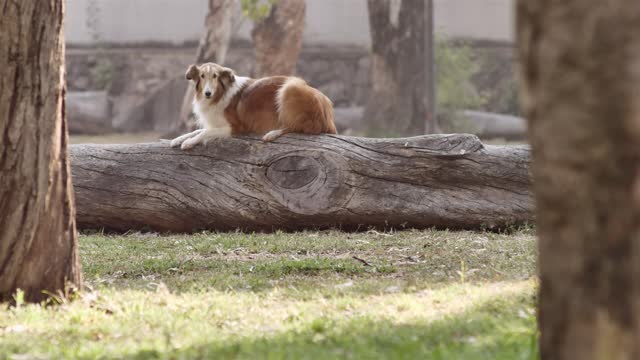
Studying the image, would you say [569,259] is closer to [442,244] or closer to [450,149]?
[442,244]

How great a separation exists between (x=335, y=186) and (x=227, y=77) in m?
1.66

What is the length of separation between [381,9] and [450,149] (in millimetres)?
11988

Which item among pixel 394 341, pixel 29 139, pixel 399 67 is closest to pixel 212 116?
pixel 29 139

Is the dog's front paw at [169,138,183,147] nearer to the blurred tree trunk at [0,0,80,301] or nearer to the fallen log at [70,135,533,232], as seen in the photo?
the fallen log at [70,135,533,232]

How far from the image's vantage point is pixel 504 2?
25016 mm

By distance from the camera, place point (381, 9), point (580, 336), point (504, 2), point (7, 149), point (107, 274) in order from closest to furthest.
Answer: point (580, 336), point (7, 149), point (107, 274), point (381, 9), point (504, 2)

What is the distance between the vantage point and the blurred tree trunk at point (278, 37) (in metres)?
20.1

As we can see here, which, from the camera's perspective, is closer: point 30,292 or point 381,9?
point 30,292

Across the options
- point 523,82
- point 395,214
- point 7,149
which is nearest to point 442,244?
point 395,214

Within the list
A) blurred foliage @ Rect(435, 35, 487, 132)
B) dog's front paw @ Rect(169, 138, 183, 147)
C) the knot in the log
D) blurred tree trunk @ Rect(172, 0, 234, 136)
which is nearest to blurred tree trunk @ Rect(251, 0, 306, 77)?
blurred tree trunk @ Rect(172, 0, 234, 136)

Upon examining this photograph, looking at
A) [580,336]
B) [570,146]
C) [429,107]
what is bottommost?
[429,107]

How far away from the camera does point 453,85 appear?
23.8 metres

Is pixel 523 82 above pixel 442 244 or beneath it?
above

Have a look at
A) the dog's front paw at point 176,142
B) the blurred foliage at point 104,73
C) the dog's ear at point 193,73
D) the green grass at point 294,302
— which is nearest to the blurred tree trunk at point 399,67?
the blurred foliage at point 104,73
